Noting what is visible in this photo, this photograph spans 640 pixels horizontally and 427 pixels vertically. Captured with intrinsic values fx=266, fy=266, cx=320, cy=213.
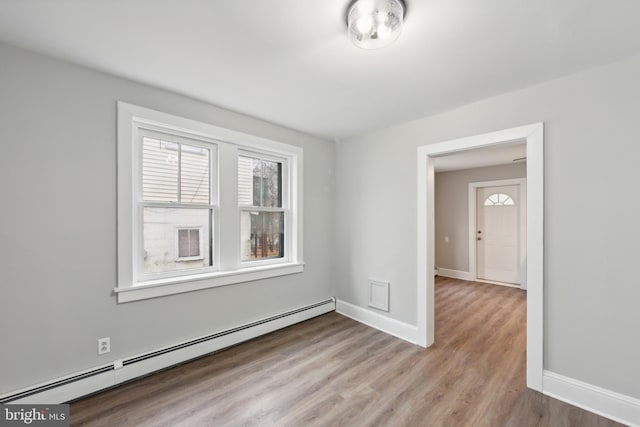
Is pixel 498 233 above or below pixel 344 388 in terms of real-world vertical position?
above

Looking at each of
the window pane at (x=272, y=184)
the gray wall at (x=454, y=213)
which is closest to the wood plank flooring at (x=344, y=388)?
the window pane at (x=272, y=184)

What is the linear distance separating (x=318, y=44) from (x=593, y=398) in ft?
10.4

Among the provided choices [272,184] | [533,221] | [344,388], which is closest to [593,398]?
[533,221]

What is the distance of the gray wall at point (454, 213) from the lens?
236 inches

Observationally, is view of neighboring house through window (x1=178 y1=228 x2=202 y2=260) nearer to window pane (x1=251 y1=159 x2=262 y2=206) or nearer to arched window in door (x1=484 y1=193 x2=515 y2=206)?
window pane (x1=251 y1=159 x2=262 y2=206)

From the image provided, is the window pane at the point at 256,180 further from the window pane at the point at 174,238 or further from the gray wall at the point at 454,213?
the gray wall at the point at 454,213

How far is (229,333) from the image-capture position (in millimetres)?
2809

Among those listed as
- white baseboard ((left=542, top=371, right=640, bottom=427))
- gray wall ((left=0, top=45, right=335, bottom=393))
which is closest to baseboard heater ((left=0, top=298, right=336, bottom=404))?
gray wall ((left=0, top=45, right=335, bottom=393))

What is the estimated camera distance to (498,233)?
5.69 meters

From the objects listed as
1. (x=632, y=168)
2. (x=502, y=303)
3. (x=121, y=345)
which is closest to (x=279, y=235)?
(x=121, y=345)

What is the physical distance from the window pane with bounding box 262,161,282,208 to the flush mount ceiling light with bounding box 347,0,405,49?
2.07m

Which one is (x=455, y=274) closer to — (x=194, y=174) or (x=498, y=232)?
(x=498, y=232)

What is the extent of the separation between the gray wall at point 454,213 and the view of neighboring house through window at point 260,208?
4544mm

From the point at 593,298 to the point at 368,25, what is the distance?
249 centimetres
